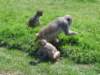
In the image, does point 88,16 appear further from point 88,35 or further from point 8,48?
point 8,48

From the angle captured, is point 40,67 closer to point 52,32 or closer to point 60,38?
point 52,32

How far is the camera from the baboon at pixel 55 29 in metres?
10.7

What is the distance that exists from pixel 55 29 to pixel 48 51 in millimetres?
819

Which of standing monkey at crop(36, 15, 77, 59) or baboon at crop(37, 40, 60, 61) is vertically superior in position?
standing monkey at crop(36, 15, 77, 59)

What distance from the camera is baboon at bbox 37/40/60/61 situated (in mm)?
10142

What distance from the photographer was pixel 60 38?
11.1m

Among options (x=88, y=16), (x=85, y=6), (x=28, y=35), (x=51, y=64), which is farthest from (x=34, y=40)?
(x=85, y=6)

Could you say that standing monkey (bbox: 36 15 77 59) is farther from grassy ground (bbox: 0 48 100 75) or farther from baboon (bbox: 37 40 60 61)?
grassy ground (bbox: 0 48 100 75)

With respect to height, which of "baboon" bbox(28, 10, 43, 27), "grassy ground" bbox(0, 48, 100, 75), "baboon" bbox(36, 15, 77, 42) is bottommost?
"grassy ground" bbox(0, 48, 100, 75)

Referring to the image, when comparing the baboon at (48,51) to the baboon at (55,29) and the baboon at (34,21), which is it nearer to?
the baboon at (55,29)

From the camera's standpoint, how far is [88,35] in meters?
11.4

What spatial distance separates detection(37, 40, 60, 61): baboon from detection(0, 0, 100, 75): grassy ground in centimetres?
20

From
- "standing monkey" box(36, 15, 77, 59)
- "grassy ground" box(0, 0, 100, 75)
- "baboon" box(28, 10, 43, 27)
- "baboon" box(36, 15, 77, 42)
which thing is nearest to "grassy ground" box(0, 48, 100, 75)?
"grassy ground" box(0, 0, 100, 75)

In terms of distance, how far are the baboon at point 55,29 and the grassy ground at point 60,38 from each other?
0.27 meters
